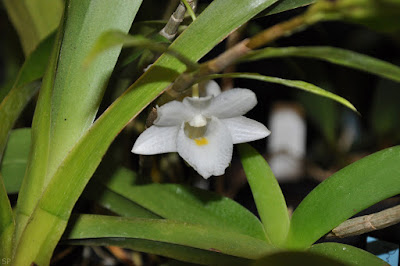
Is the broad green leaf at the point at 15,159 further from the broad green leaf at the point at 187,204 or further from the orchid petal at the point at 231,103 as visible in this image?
the orchid petal at the point at 231,103

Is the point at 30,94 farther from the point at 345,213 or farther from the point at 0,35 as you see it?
the point at 0,35

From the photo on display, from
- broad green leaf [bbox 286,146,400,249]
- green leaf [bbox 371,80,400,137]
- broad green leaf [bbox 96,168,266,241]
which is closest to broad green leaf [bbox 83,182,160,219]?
broad green leaf [bbox 96,168,266,241]

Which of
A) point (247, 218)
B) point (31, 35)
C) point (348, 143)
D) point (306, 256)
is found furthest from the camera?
point (348, 143)

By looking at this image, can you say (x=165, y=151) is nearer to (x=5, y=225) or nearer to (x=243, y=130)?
(x=243, y=130)

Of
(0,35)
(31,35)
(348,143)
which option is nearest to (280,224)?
(31,35)

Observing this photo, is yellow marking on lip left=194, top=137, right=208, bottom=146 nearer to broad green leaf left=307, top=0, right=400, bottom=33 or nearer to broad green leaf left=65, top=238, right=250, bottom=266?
broad green leaf left=65, top=238, right=250, bottom=266

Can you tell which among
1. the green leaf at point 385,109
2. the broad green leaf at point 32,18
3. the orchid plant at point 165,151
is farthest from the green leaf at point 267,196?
the green leaf at point 385,109
